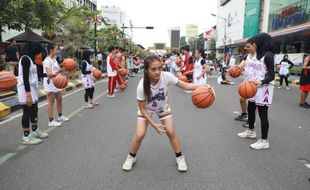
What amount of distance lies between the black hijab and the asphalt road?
170cm

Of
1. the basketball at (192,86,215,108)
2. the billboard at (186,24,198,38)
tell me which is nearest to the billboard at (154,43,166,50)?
the billboard at (186,24,198,38)

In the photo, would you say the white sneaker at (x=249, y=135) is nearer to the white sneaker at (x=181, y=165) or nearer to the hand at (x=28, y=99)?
the white sneaker at (x=181, y=165)

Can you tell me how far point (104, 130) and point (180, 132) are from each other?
1665 mm

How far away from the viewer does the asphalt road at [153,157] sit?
358cm

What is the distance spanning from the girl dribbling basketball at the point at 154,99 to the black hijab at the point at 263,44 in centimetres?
164

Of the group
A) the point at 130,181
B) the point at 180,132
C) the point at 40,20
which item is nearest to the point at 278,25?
the point at 40,20

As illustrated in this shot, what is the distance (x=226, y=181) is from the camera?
3.61m

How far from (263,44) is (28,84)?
4.11 metres

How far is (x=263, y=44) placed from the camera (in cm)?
471

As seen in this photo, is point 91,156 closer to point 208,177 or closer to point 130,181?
point 130,181

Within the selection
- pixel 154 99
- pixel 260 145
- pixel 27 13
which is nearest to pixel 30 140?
pixel 154 99

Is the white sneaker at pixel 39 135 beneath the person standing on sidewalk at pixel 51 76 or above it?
beneath

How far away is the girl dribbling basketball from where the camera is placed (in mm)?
3602

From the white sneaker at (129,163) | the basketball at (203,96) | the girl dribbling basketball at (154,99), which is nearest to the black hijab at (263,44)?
the basketball at (203,96)
